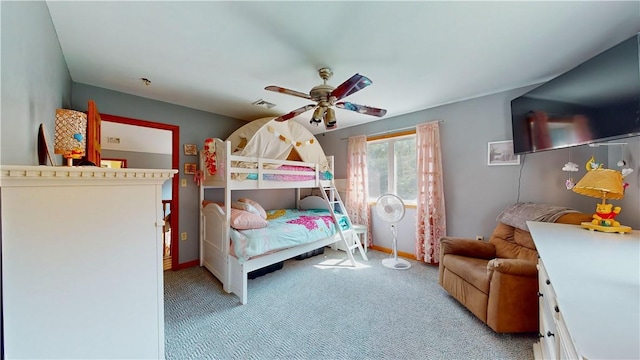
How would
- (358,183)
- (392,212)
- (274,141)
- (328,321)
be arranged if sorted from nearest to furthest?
(328,321) → (274,141) → (392,212) → (358,183)

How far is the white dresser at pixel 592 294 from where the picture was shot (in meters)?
0.56

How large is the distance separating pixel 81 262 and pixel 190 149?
2.70m

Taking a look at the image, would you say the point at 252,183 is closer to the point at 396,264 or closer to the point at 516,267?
the point at 396,264

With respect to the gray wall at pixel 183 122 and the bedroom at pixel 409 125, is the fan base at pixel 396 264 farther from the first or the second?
the gray wall at pixel 183 122

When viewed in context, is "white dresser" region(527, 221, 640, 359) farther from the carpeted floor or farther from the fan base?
the fan base

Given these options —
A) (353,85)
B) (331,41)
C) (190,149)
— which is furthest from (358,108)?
(190,149)

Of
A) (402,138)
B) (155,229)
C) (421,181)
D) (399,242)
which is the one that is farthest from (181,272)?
(402,138)

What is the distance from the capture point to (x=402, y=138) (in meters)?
3.55

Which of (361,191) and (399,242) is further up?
(361,191)

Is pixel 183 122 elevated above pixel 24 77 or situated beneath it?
elevated above

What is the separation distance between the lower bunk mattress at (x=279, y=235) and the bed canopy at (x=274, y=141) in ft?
3.05

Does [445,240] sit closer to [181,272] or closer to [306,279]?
[306,279]

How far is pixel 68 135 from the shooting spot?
1338 mm

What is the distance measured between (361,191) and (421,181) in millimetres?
1053
